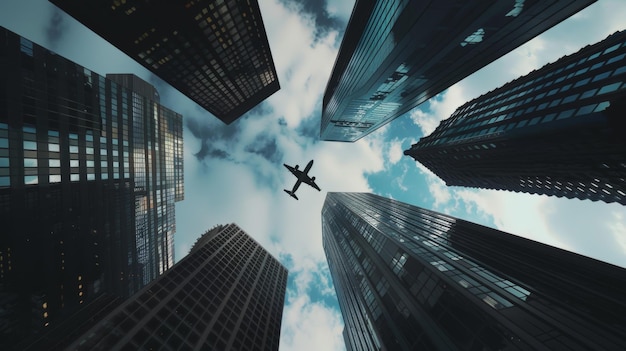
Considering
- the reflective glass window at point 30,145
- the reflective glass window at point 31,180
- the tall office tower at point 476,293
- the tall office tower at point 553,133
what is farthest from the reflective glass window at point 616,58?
the reflective glass window at point 31,180

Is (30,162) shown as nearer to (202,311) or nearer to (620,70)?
(202,311)

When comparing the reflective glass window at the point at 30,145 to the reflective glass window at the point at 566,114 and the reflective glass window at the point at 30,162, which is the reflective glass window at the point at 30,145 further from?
the reflective glass window at the point at 566,114

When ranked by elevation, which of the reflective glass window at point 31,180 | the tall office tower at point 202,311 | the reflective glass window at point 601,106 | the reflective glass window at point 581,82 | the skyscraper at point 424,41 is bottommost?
the tall office tower at point 202,311

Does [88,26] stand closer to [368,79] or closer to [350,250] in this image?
[368,79]

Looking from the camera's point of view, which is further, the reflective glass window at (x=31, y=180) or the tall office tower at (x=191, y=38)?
the tall office tower at (x=191, y=38)

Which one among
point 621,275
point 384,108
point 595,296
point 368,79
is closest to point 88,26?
point 368,79

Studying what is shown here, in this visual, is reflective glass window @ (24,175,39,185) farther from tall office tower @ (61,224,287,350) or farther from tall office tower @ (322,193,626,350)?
tall office tower @ (322,193,626,350)
